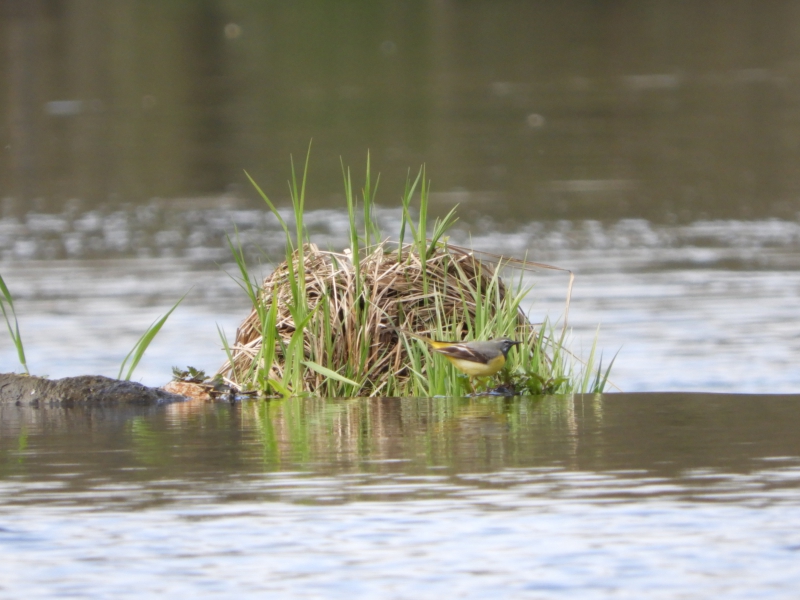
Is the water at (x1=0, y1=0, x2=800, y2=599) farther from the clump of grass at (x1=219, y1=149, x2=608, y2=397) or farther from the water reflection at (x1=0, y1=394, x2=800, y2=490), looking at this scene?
the clump of grass at (x1=219, y1=149, x2=608, y2=397)

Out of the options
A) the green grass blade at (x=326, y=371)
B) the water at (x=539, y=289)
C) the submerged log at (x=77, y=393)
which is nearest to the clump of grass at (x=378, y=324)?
the green grass blade at (x=326, y=371)

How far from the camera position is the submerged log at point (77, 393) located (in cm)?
712

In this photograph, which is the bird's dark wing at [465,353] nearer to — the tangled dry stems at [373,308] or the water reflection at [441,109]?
the tangled dry stems at [373,308]

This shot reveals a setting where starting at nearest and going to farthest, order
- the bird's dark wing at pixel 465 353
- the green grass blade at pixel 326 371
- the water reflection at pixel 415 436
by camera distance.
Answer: the water reflection at pixel 415 436
the bird's dark wing at pixel 465 353
the green grass blade at pixel 326 371

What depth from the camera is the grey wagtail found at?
6965mm

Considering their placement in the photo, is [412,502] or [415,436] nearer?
[412,502]

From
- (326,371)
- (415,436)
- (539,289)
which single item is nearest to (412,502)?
(415,436)

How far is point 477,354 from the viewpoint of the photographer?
274 inches

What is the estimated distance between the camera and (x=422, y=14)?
243ft

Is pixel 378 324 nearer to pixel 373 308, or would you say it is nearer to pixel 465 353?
pixel 373 308

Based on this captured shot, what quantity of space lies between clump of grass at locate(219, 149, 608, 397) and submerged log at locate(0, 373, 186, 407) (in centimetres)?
68

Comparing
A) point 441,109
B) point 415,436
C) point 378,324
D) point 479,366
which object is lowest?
point 415,436

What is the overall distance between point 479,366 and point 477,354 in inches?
2.8

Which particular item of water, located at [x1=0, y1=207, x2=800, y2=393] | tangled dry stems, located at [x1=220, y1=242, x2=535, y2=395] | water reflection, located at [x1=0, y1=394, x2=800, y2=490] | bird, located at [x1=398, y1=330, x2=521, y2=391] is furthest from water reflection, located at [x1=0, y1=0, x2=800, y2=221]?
water reflection, located at [x1=0, y1=394, x2=800, y2=490]
